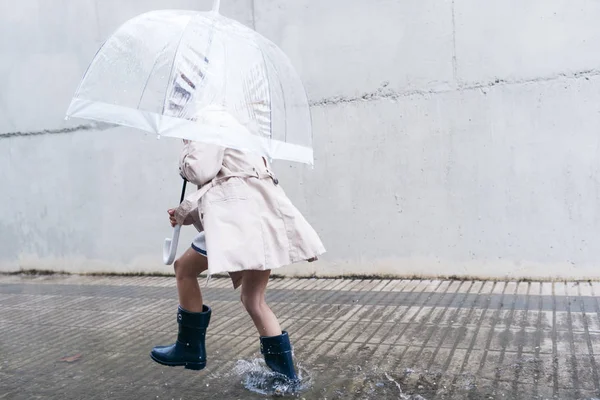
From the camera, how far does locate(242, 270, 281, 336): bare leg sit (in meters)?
3.42

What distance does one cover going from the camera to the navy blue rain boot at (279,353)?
3.40 metres

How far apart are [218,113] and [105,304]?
3.63 m

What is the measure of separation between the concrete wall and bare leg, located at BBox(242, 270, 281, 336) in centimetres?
309

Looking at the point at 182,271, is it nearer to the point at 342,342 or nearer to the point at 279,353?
the point at 279,353

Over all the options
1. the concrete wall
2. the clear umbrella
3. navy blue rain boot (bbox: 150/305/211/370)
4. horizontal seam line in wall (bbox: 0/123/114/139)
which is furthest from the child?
horizontal seam line in wall (bbox: 0/123/114/139)

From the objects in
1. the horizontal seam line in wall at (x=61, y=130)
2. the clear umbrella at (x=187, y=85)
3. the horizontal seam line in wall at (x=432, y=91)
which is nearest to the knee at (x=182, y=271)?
the clear umbrella at (x=187, y=85)

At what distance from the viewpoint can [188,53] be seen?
3.16m

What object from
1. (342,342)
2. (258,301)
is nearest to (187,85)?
(258,301)

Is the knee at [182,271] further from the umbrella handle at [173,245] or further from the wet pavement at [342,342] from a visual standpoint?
the wet pavement at [342,342]

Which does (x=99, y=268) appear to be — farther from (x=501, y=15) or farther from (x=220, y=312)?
(x=501, y=15)

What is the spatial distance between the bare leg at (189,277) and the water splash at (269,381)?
541 millimetres

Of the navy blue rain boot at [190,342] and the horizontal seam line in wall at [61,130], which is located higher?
the horizontal seam line in wall at [61,130]

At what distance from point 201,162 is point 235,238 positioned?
0.41 m

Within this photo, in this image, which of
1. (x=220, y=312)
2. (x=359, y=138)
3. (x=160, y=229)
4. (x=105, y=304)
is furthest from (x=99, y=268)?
(x=359, y=138)
